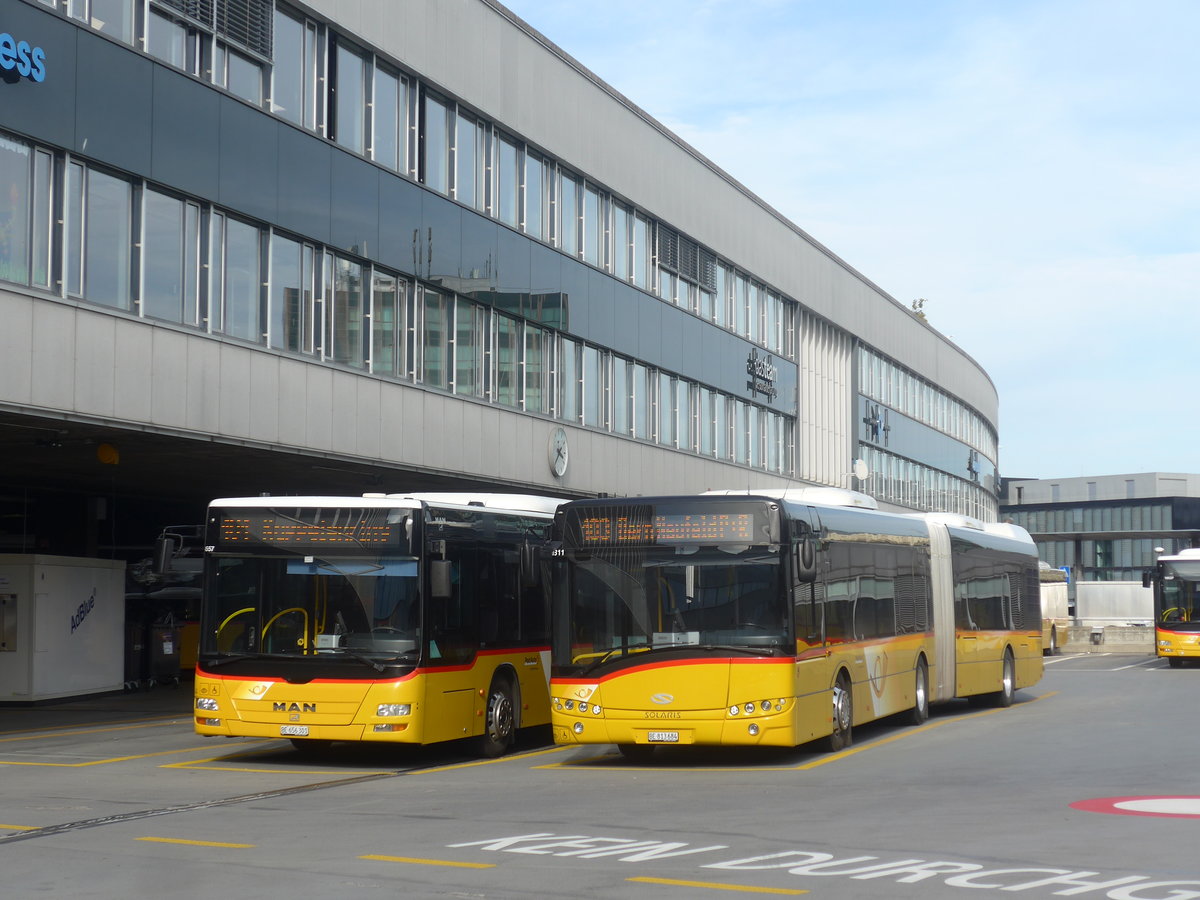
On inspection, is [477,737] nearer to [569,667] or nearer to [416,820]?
[569,667]

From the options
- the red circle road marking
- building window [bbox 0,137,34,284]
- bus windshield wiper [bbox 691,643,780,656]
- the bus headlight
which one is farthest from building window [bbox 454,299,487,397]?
the red circle road marking

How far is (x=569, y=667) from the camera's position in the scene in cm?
1667

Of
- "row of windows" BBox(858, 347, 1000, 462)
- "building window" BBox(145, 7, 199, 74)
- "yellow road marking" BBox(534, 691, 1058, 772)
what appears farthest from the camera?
"row of windows" BBox(858, 347, 1000, 462)

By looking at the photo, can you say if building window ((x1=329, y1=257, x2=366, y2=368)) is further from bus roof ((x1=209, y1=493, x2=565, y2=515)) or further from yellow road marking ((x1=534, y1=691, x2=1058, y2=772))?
yellow road marking ((x1=534, y1=691, x2=1058, y2=772))

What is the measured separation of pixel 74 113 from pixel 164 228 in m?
2.25

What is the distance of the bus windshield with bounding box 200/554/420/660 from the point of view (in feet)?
54.4

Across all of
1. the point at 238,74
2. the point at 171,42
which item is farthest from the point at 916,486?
the point at 171,42

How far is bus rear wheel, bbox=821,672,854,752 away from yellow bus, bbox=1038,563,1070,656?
37138 millimetres

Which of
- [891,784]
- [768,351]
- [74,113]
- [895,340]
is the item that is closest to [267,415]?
[74,113]

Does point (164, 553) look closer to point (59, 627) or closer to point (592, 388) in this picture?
point (59, 627)

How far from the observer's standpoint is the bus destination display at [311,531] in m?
16.7

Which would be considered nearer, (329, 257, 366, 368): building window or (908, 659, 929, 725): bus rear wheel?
(908, 659, 929, 725): bus rear wheel

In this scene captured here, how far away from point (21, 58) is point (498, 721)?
9.98 metres

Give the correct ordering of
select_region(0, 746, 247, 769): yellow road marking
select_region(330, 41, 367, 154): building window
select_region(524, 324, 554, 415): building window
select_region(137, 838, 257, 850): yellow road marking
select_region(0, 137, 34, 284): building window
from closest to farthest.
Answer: select_region(137, 838, 257, 850): yellow road marking
select_region(0, 746, 247, 769): yellow road marking
select_region(0, 137, 34, 284): building window
select_region(330, 41, 367, 154): building window
select_region(524, 324, 554, 415): building window
